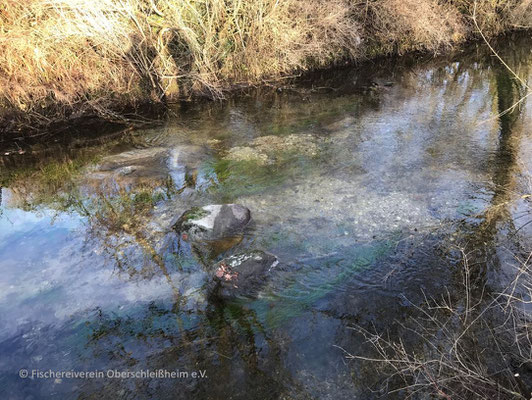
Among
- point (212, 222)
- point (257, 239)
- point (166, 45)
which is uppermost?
point (166, 45)

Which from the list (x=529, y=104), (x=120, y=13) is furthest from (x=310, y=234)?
(x=120, y=13)

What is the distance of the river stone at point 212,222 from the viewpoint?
6.00 m

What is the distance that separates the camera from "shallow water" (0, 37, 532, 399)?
168 inches

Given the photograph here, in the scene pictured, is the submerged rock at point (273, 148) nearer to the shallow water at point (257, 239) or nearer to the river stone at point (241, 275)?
the shallow water at point (257, 239)

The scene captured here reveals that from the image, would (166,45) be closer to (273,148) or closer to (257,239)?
(273,148)

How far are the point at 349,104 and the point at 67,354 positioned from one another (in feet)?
30.1

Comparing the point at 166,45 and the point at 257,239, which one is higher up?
the point at 166,45

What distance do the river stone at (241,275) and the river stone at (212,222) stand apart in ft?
2.64

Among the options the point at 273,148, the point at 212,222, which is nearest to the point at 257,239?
the point at 212,222

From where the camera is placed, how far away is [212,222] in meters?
6.11

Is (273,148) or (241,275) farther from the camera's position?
(273,148)

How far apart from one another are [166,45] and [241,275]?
827 centimetres

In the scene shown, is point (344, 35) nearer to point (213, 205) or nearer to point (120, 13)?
point (120, 13)

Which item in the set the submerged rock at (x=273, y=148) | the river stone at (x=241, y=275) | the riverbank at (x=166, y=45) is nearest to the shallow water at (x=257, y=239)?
the submerged rock at (x=273, y=148)
